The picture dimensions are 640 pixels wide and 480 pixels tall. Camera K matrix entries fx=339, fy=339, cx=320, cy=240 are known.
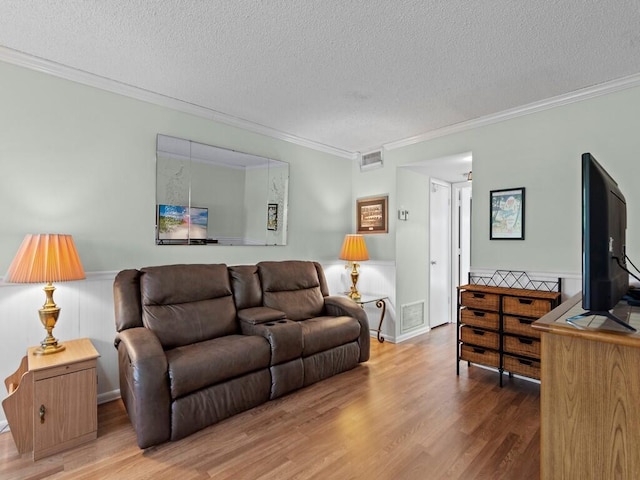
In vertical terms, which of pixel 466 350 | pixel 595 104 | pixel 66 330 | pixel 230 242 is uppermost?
pixel 595 104

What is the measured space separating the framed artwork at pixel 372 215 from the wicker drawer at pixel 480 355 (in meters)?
1.66

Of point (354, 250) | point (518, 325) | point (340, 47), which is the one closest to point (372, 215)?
point (354, 250)

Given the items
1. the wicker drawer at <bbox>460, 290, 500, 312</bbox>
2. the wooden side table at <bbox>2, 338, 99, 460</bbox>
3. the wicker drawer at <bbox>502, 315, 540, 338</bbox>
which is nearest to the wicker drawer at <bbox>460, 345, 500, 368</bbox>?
the wicker drawer at <bbox>502, 315, 540, 338</bbox>

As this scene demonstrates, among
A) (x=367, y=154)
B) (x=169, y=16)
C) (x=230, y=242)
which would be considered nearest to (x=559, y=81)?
(x=367, y=154)

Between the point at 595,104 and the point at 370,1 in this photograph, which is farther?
the point at 595,104

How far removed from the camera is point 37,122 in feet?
7.77

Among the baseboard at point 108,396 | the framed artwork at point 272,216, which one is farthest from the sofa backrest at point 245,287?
the baseboard at point 108,396

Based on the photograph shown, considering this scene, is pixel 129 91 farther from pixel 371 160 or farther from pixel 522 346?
pixel 522 346

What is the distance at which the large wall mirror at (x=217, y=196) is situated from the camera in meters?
2.98

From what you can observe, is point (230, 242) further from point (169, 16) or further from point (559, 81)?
point (559, 81)

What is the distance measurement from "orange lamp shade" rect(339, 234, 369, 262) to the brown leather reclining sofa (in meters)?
0.67

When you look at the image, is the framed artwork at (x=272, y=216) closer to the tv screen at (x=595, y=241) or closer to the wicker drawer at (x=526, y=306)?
the wicker drawer at (x=526, y=306)

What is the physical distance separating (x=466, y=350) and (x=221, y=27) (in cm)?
321

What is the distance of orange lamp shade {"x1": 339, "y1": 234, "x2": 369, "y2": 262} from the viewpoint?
404 cm
